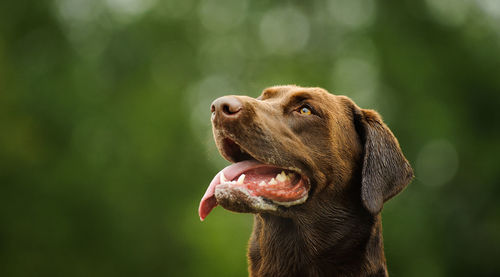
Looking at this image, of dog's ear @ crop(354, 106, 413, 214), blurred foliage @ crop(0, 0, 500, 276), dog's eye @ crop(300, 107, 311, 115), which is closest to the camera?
dog's ear @ crop(354, 106, 413, 214)

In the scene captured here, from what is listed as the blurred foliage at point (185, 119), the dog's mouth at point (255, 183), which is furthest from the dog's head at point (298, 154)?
the blurred foliage at point (185, 119)

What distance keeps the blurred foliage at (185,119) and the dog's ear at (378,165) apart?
11.3m

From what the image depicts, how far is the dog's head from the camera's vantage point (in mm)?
3635

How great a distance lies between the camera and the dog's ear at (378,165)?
13.3 ft

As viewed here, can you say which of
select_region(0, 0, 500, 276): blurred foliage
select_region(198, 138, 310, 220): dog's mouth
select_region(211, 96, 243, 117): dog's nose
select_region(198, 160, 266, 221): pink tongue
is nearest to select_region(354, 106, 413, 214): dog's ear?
select_region(198, 138, 310, 220): dog's mouth

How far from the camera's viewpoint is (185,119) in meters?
18.9

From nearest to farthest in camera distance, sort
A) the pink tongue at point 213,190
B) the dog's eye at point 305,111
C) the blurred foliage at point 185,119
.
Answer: the pink tongue at point 213,190 → the dog's eye at point 305,111 → the blurred foliage at point 185,119

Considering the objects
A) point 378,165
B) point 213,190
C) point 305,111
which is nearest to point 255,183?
point 213,190

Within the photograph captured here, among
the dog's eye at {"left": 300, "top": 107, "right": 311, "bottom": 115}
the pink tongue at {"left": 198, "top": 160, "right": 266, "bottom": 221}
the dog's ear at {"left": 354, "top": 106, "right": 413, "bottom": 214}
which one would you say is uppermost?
the dog's eye at {"left": 300, "top": 107, "right": 311, "bottom": 115}

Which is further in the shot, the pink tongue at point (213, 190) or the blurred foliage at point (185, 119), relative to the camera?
the blurred foliage at point (185, 119)

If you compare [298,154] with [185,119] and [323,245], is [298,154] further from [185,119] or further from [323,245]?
[185,119]

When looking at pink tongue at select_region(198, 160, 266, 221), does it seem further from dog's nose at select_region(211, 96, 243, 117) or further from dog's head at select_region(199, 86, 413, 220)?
dog's nose at select_region(211, 96, 243, 117)

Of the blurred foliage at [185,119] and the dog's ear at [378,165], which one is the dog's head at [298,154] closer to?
the dog's ear at [378,165]

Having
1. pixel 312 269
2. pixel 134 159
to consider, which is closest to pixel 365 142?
pixel 312 269
